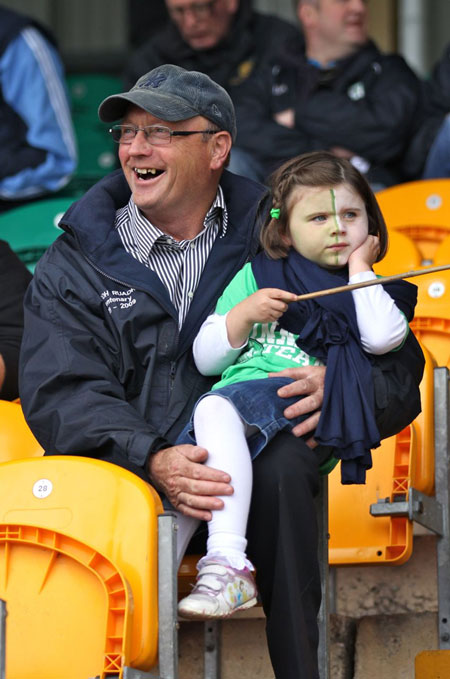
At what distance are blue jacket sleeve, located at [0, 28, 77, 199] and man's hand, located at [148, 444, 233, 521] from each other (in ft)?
9.69

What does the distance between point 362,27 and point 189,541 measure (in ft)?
10.2

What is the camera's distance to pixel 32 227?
17.2 ft

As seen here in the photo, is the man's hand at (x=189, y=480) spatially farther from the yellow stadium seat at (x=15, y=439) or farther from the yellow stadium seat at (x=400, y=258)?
the yellow stadium seat at (x=400, y=258)

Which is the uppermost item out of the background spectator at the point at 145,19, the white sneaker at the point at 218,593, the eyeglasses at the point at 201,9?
the background spectator at the point at 145,19

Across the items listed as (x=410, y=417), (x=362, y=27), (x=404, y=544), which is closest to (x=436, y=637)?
(x=404, y=544)

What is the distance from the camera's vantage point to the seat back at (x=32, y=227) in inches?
201

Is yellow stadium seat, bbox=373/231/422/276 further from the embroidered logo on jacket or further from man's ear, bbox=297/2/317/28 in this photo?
the embroidered logo on jacket

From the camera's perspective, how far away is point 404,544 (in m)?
3.38

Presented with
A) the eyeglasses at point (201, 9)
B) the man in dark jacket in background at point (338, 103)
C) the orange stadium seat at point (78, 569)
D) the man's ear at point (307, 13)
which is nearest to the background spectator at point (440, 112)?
the man in dark jacket in background at point (338, 103)

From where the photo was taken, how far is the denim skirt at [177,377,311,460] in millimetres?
2775

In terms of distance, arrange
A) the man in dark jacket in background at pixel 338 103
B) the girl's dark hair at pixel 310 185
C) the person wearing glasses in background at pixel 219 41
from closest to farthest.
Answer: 1. the girl's dark hair at pixel 310 185
2. the man in dark jacket in background at pixel 338 103
3. the person wearing glasses in background at pixel 219 41

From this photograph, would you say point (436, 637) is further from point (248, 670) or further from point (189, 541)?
point (189, 541)

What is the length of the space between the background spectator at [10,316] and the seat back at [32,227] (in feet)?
3.47

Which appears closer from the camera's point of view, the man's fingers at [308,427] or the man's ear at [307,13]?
the man's fingers at [308,427]
